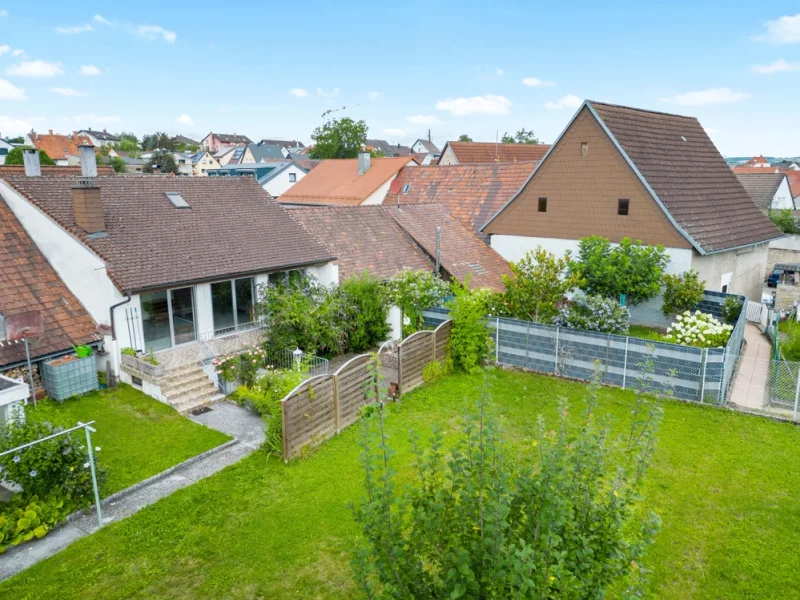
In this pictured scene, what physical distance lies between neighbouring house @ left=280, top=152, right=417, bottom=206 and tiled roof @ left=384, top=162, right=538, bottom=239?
88.9 inches

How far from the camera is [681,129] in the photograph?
2508 centimetres

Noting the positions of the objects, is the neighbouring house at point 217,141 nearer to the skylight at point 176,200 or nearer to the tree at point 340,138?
the tree at point 340,138

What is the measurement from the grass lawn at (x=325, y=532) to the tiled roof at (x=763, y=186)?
47.7 m

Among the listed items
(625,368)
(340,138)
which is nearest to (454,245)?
(625,368)

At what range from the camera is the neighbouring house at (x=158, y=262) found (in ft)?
45.6

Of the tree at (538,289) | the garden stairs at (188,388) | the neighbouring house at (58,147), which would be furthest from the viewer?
the neighbouring house at (58,147)

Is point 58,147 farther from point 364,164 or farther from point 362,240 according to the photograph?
point 362,240

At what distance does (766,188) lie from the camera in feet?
170

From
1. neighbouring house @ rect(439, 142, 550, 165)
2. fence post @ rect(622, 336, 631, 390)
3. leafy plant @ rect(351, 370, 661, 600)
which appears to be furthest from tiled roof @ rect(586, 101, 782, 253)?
neighbouring house @ rect(439, 142, 550, 165)

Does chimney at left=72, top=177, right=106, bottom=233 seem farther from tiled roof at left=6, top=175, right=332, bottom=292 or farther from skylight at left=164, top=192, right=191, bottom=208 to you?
skylight at left=164, top=192, right=191, bottom=208

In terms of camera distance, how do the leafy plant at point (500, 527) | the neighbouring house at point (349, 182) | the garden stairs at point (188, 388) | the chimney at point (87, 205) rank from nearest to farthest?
1. the leafy plant at point (500, 527)
2. the garden stairs at point (188, 388)
3. the chimney at point (87, 205)
4. the neighbouring house at point (349, 182)

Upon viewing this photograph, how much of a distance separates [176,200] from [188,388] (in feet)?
22.8

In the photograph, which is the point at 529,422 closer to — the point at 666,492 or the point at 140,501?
the point at 666,492

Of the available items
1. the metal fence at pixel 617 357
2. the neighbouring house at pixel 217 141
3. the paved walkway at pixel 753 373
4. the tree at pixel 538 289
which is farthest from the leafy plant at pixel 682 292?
the neighbouring house at pixel 217 141
